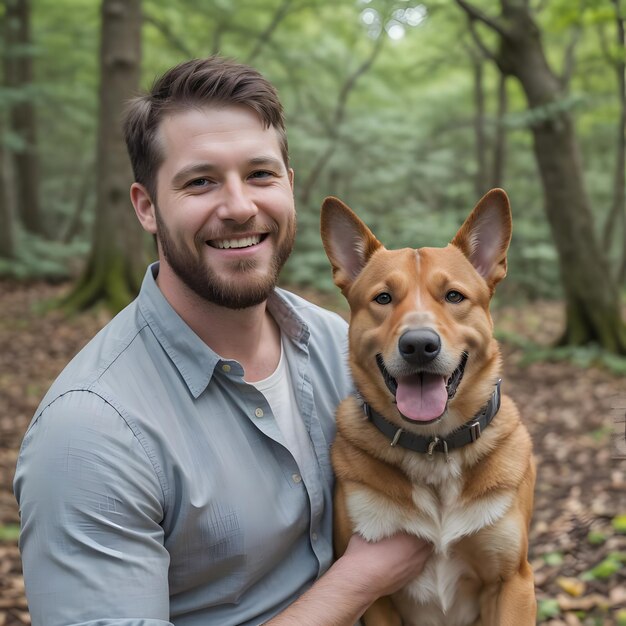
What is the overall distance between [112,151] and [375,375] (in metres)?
8.07

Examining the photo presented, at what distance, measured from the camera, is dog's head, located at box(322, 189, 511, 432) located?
2.46 metres

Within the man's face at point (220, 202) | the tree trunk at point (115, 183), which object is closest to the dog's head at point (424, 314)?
the man's face at point (220, 202)

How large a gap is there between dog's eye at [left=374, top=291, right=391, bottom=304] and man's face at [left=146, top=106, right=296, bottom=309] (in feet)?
1.45

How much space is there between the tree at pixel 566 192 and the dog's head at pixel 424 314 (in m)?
7.06

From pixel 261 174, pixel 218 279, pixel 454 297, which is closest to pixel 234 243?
pixel 218 279

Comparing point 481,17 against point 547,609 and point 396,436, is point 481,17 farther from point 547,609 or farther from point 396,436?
point 396,436

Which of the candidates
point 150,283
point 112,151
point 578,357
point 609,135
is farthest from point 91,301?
point 609,135

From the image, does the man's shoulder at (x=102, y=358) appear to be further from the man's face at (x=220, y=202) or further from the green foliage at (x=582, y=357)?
the green foliage at (x=582, y=357)

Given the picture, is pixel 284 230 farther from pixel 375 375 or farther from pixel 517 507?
pixel 517 507

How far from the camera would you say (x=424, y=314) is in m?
2.50

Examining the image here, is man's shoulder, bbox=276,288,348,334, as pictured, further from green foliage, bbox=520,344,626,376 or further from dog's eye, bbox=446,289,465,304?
green foliage, bbox=520,344,626,376

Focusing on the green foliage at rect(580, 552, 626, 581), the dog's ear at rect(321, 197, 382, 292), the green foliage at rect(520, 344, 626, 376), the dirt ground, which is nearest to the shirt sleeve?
the dog's ear at rect(321, 197, 382, 292)

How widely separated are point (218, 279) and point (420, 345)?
743 millimetres

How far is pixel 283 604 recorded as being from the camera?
2.37 m
